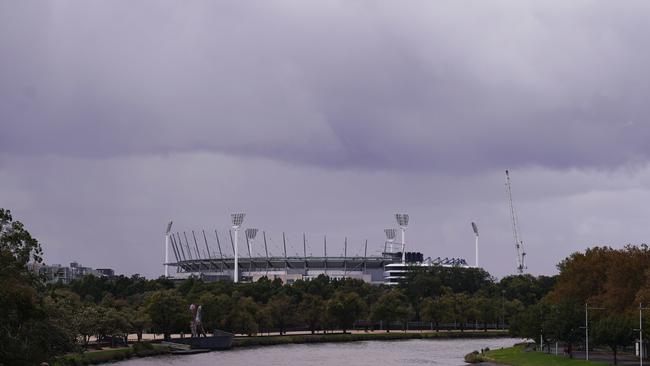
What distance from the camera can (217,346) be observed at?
516 ft

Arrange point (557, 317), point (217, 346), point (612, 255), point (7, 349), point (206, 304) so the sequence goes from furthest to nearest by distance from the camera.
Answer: point (206, 304)
point (217, 346)
point (612, 255)
point (557, 317)
point (7, 349)

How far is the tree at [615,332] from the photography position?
97.5 metres

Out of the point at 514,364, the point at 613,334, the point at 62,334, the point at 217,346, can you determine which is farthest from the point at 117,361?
the point at 613,334

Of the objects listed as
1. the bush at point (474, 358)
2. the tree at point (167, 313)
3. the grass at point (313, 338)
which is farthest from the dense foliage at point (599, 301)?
the tree at point (167, 313)

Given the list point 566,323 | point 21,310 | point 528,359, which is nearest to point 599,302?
point 566,323

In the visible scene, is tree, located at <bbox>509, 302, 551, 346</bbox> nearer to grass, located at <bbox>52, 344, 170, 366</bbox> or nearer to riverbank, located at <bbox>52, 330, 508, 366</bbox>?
riverbank, located at <bbox>52, 330, 508, 366</bbox>

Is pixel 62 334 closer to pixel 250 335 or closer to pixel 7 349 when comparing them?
pixel 7 349

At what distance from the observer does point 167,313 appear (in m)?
166

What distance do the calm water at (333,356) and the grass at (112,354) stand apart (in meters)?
2.79

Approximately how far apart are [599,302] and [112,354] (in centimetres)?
6697

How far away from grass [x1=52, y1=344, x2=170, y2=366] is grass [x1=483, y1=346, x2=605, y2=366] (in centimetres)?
5000

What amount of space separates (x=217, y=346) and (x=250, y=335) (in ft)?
99.9

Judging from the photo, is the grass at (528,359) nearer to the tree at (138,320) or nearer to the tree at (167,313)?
the tree at (138,320)

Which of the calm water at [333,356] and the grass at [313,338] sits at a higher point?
the grass at [313,338]
